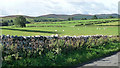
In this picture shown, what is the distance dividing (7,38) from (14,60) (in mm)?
1920

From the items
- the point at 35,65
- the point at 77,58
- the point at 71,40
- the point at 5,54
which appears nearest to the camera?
the point at 35,65

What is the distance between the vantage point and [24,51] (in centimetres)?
880

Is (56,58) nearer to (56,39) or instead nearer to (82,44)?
(56,39)

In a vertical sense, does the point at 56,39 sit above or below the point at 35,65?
above

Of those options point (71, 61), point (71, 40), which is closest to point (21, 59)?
point (71, 61)

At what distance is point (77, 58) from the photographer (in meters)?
9.27

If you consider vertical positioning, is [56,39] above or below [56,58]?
above

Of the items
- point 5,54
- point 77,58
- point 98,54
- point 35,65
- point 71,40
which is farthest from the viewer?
point 71,40

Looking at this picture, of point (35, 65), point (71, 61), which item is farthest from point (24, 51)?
point (71, 61)

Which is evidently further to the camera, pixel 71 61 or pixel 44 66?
pixel 71 61

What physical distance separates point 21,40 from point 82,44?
15.7ft

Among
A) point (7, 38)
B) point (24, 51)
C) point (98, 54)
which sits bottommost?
point (98, 54)

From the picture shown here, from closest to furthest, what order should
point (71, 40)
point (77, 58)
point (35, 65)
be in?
point (35, 65), point (77, 58), point (71, 40)

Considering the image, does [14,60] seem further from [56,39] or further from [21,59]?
[56,39]
